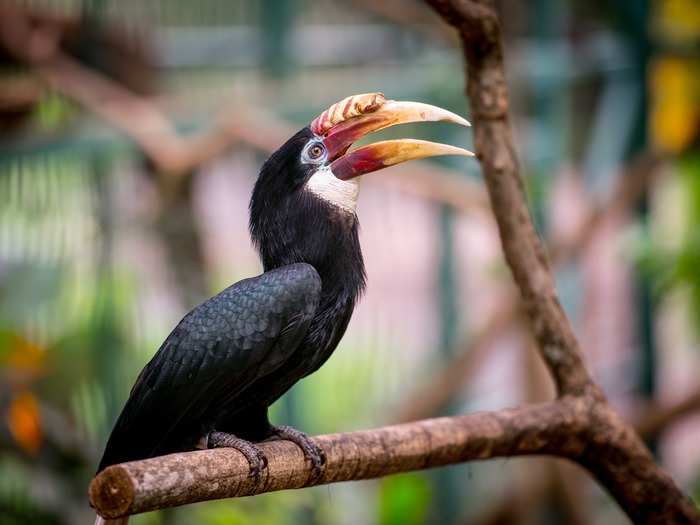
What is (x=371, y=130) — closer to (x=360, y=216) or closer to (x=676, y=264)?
(x=360, y=216)

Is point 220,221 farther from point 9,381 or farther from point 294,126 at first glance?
point 9,381

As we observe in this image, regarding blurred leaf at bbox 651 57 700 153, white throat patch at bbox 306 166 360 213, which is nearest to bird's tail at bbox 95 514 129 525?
white throat patch at bbox 306 166 360 213

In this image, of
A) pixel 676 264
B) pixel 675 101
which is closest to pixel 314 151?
pixel 676 264

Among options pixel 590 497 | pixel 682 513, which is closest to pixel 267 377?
pixel 682 513

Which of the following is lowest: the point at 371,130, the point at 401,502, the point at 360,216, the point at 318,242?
the point at 401,502

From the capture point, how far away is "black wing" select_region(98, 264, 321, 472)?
6.55 feet

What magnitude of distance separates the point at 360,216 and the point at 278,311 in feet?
8.70

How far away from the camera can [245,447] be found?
2033 millimetres

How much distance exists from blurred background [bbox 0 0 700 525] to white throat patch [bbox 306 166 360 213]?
5.94 ft

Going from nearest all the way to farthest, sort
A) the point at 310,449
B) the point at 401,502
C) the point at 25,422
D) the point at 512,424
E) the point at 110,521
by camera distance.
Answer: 1. the point at 110,521
2. the point at 310,449
3. the point at 512,424
4. the point at 25,422
5. the point at 401,502

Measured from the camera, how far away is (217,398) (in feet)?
6.72

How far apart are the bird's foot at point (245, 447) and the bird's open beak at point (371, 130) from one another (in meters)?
0.56

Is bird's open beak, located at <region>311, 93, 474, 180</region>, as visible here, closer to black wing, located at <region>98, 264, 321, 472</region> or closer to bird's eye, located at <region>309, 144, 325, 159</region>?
bird's eye, located at <region>309, 144, 325, 159</region>

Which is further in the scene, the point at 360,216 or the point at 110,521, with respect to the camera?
the point at 360,216
